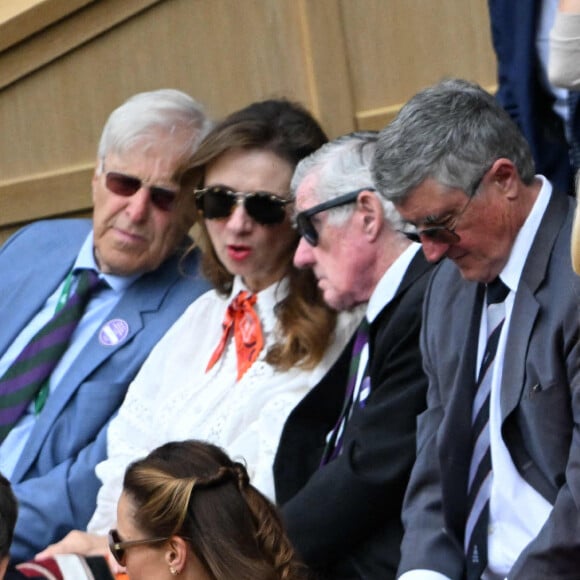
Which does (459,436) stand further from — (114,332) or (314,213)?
(114,332)

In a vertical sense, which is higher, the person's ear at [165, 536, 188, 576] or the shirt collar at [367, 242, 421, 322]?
the shirt collar at [367, 242, 421, 322]

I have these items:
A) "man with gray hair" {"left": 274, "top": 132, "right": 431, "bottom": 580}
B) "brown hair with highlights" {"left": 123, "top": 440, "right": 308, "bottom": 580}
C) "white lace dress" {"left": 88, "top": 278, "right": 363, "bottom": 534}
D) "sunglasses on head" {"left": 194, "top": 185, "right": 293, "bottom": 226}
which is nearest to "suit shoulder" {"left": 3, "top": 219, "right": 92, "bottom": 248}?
"white lace dress" {"left": 88, "top": 278, "right": 363, "bottom": 534}

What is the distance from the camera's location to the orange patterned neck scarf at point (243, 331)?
4.16 m

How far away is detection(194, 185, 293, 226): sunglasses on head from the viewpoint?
4203mm

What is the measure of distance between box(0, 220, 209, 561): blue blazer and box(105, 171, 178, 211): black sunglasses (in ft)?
0.61

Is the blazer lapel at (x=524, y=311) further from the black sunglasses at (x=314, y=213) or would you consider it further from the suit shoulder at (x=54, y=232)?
the suit shoulder at (x=54, y=232)

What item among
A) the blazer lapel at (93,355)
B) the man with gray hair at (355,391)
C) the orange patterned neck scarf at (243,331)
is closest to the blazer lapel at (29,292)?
the blazer lapel at (93,355)

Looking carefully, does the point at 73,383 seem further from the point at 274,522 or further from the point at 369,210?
the point at 274,522

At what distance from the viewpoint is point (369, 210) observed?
389 centimetres

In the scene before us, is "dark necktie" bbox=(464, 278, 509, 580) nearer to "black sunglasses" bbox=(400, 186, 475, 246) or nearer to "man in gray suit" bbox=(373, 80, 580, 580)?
"man in gray suit" bbox=(373, 80, 580, 580)

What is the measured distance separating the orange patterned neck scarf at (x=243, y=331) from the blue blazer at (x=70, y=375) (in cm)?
39

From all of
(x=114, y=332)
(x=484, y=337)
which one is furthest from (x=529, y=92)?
(x=114, y=332)

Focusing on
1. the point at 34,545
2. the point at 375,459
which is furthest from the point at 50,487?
the point at 375,459

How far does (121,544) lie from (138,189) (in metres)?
1.79
